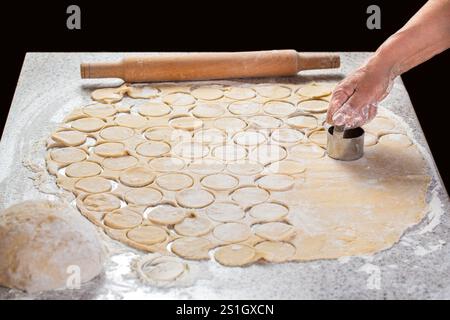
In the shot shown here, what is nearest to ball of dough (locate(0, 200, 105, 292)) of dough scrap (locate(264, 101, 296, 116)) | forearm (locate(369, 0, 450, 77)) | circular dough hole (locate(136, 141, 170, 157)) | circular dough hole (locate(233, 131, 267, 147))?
circular dough hole (locate(136, 141, 170, 157))

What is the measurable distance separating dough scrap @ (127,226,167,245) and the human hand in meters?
0.88

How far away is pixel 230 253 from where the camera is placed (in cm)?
378

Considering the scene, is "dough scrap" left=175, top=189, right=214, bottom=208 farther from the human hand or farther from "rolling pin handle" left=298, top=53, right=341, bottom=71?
"rolling pin handle" left=298, top=53, right=341, bottom=71

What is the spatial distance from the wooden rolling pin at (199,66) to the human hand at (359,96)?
665mm

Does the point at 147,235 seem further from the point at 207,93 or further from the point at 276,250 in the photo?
the point at 207,93

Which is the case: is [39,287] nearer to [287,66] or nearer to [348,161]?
[348,161]

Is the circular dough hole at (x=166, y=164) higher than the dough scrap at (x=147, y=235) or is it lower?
higher

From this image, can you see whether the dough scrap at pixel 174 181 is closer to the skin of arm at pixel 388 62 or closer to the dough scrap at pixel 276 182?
the dough scrap at pixel 276 182

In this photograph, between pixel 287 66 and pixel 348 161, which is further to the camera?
pixel 287 66

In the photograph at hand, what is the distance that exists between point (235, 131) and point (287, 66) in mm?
563

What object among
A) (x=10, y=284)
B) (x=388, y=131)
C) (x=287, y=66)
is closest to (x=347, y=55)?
(x=287, y=66)

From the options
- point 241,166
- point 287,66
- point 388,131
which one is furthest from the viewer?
point 287,66

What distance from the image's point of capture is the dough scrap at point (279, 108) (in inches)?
187

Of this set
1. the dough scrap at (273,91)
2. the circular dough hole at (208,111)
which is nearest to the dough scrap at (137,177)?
the circular dough hole at (208,111)
